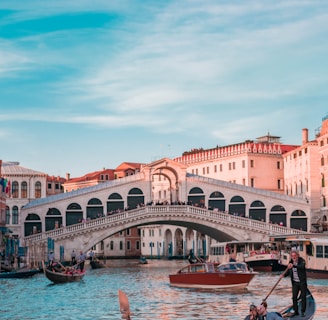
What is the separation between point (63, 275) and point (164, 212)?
1678 centimetres

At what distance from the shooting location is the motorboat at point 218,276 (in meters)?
32.0

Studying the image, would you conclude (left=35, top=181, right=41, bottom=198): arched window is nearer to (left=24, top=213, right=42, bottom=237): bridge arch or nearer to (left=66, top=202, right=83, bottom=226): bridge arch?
(left=66, top=202, right=83, bottom=226): bridge arch

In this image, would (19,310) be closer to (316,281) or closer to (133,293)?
(133,293)

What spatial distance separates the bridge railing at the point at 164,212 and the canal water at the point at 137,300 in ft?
41.0

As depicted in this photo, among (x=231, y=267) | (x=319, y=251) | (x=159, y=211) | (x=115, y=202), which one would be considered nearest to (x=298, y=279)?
(x=231, y=267)

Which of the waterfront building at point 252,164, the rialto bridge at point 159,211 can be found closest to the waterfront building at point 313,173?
the rialto bridge at point 159,211

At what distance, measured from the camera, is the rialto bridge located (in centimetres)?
5225

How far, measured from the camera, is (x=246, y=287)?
108 ft

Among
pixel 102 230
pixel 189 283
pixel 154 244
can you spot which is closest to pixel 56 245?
pixel 102 230

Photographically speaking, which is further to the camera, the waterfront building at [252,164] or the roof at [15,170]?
the roof at [15,170]

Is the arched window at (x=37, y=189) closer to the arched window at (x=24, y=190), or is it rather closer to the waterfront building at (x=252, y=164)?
the arched window at (x=24, y=190)

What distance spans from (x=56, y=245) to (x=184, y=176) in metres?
10.6

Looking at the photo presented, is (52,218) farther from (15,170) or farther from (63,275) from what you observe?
(63,275)

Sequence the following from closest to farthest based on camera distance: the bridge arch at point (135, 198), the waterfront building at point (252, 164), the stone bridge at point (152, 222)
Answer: the stone bridge at point (152, 222), the bridge arch at point (135, 198), the waterfront building at point (252, 164)
